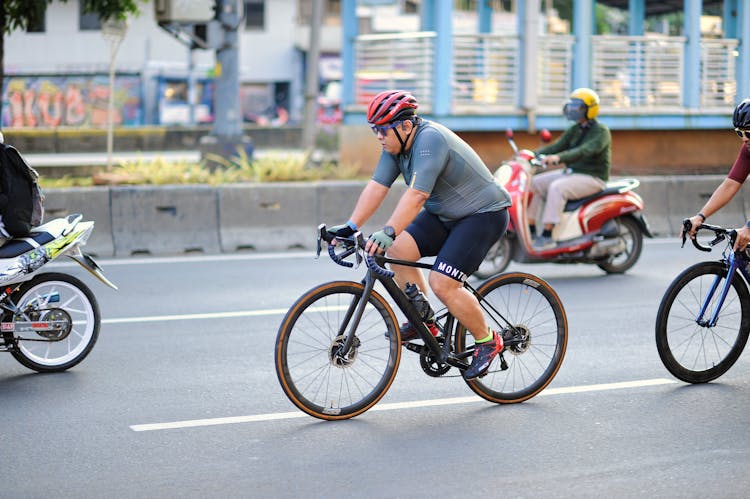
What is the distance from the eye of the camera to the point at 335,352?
616cm

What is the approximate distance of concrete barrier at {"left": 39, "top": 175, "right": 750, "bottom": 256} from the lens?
13430 millimetres

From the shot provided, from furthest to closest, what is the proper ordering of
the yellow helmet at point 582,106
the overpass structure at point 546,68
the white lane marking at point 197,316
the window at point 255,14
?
the window at point 255,14
the overpass structure at point 546,68
the yellow helmet at point 582,106
the white lane marking at point 197,316

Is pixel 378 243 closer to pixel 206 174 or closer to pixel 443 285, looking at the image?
pixel 443 285

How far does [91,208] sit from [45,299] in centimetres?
609

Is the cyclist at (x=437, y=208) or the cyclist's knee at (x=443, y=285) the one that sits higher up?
the cyclist at (x=437, y=208)

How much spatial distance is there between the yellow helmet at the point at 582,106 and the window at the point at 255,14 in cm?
4635

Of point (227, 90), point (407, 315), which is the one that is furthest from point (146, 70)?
point (407, 315)

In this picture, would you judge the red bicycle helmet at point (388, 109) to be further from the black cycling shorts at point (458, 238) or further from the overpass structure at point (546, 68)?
the overpass structure at point (546, 68)

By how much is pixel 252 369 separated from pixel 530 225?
462cm

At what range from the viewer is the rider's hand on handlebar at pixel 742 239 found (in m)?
6.75

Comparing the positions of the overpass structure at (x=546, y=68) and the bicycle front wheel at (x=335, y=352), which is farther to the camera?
the overpass structure at (x=546, y=68)

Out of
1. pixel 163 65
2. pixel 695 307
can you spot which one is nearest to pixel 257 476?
pixel 695 307

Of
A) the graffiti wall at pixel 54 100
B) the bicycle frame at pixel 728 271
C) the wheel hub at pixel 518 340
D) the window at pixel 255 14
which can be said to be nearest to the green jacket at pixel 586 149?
the bicycle frame at pixel 728 271

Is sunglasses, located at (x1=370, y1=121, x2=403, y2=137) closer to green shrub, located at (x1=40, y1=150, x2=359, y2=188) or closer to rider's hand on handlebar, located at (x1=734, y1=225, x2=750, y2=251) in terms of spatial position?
rider's hand on handlebar, located at (x1=734, y1=225, x2=750, y2=251)
